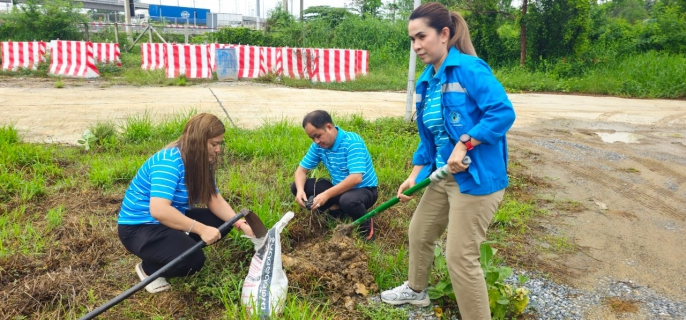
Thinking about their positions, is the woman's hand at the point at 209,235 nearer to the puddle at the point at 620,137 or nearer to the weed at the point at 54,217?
the weed at the point at 54,217

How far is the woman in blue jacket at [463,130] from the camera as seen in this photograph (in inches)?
82.2

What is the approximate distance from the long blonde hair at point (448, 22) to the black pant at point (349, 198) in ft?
5.35

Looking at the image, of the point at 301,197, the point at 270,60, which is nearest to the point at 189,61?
the point at 270,60

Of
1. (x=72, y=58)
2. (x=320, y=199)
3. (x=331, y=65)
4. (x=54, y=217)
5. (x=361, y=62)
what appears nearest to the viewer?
(x=320, y=199)

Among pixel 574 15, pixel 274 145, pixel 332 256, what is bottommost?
pixel 332 256

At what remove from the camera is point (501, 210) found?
423 centimetres

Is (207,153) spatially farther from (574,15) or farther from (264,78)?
(574,15)

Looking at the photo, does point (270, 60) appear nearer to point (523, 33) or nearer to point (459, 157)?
point (523, 33)

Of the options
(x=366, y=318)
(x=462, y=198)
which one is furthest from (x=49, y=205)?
(x=462, y=198)

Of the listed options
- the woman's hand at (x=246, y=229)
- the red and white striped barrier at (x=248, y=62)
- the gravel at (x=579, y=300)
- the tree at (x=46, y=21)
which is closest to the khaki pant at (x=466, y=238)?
the gravel at (x=579, y=300)

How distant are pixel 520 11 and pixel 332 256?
14.7 metres

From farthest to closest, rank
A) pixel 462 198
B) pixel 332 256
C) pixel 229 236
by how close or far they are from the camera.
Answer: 1. pixel 229 236
2. pixel 332 256
3. pixel 462 198

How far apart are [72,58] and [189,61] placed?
3006mm

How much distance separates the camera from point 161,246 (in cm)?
283
